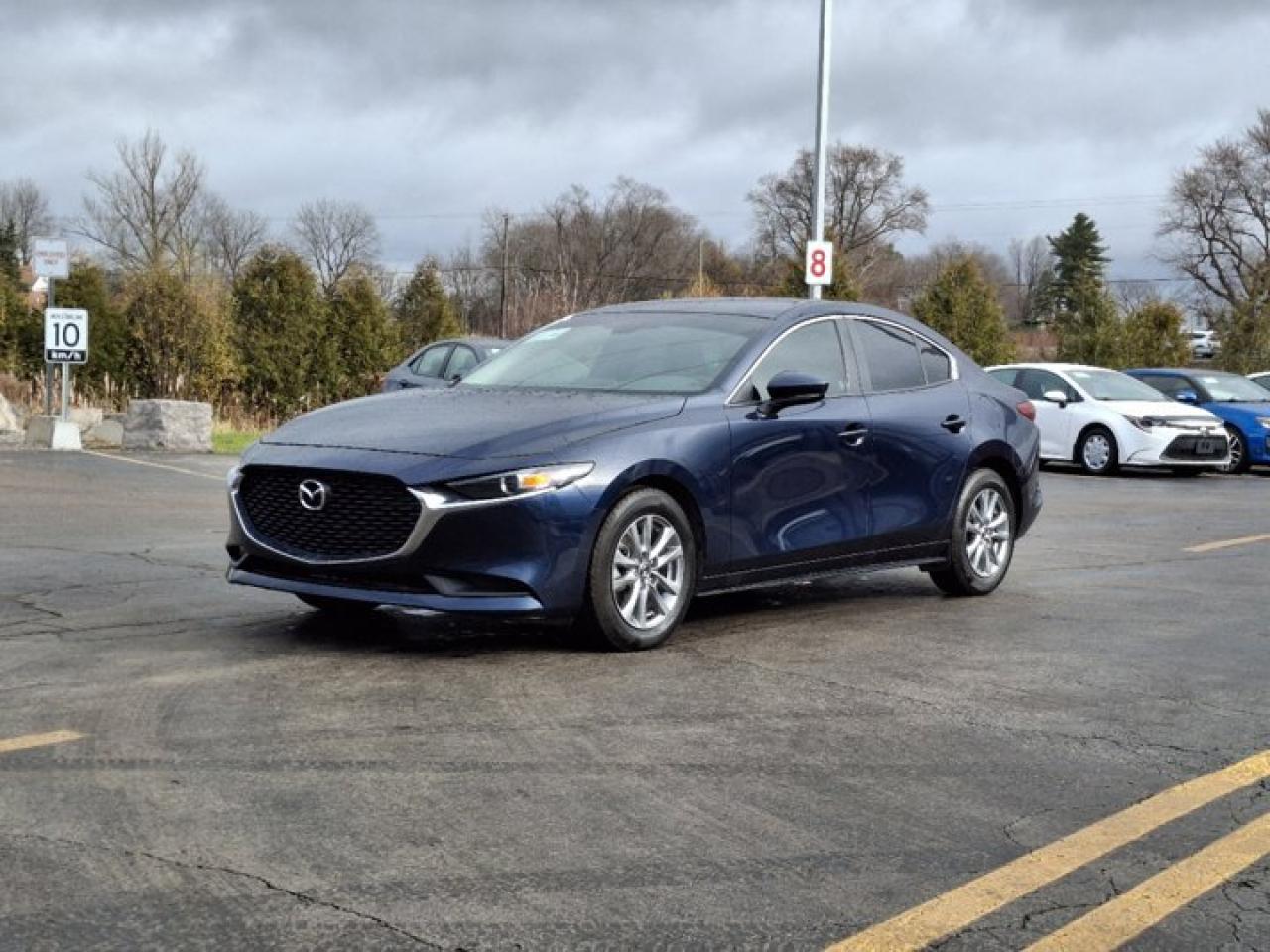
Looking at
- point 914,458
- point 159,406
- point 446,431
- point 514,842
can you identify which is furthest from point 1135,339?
point 514,842

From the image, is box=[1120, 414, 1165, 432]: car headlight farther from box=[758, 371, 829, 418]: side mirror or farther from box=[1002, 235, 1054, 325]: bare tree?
box=[1002, 235, 1054, 325]: bare tree

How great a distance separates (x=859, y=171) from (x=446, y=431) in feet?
237

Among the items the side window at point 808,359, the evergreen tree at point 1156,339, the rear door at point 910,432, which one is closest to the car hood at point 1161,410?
the rear door at point 910,432

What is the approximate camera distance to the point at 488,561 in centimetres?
628

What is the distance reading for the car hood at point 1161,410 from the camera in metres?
20.8

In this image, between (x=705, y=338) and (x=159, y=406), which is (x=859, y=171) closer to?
(x=159, y=406)

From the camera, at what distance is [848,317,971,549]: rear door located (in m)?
8.08

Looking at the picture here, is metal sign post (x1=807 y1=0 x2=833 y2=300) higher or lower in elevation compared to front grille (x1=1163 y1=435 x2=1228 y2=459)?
higher

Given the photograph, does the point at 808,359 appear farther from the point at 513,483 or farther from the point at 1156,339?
the point at 1156,339

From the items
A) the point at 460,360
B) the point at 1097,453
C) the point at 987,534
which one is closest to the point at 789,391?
the point at 987,534

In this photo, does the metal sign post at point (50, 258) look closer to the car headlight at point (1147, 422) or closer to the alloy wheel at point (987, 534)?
the car headlight at point (1147, 422)

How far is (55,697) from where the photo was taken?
5598 millimetres

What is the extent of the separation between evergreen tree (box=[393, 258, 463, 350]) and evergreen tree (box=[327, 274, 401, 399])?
9.54ft

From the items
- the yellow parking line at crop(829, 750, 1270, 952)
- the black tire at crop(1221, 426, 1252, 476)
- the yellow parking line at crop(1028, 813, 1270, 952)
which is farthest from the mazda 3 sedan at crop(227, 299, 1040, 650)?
the black tire at crop(1221, 426, 1252, 476)
